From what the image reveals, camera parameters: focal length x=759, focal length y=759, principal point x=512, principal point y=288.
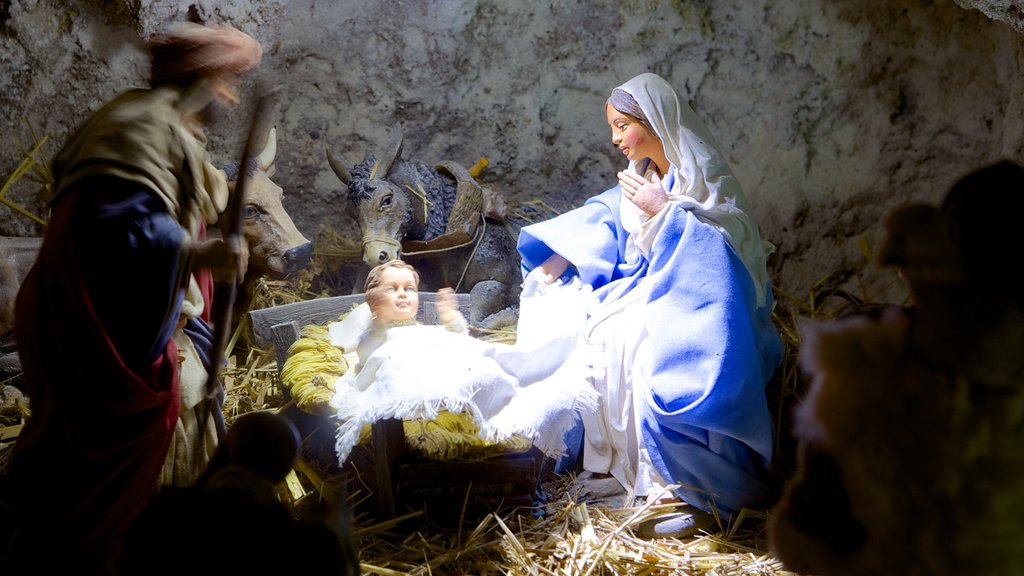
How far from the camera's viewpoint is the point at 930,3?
343 centimetres

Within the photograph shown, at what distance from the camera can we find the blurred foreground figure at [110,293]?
5.16 feet

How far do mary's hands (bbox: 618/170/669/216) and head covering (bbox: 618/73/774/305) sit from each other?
0.19 feet

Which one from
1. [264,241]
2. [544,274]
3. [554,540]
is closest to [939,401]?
[554,540]

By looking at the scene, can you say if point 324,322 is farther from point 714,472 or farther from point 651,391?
point 714,472

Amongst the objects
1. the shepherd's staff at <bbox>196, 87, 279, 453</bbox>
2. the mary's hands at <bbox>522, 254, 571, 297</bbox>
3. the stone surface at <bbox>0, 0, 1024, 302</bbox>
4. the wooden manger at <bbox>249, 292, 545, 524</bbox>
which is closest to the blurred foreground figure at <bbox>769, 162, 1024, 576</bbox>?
the shepherd's staff at <bbox>196, 87, 279, 453</bbox>

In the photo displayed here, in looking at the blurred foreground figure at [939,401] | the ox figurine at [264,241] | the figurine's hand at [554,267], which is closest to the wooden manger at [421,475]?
the ox figurine at [264,241]

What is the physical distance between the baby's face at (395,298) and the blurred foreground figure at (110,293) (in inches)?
36.2

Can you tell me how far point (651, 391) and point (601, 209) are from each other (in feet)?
2.79

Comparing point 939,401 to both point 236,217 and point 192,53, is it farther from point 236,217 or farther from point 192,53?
point 192,53

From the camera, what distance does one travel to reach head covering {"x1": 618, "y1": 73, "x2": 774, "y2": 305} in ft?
9.02

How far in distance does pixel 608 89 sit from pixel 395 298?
6.35ft

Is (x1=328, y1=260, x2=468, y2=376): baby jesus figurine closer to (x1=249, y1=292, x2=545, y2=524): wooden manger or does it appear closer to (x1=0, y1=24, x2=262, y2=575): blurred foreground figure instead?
(x1=249, y1=292, x2=545, y2=524): wooden manger

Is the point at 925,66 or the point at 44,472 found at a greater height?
the point at 925,66

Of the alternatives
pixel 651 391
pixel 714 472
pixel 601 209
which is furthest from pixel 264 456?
pixel 601 209
